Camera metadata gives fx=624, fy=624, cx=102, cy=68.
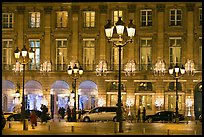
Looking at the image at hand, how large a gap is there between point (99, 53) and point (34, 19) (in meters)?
7.08

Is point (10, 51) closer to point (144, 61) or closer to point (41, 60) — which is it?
point (41, 60)

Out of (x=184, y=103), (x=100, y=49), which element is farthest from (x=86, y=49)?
(x=184, y=103)

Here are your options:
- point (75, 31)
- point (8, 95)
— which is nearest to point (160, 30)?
point (75, 31)

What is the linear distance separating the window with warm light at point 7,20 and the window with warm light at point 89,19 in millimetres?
6970

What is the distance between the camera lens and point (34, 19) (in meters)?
59.0

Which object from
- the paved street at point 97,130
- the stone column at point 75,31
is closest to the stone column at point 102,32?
the stone column at point 75,31

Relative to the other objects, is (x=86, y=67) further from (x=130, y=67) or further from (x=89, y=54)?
(x=130, y=67)

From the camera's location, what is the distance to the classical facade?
56812 millimetres

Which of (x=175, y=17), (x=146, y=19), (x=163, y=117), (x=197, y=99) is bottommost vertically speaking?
(x=163, y=117)

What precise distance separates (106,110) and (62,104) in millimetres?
11459

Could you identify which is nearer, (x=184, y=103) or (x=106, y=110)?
(x=106, y=110)

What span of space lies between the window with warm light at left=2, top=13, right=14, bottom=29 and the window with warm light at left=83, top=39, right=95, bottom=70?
729cm

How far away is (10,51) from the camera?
192ft

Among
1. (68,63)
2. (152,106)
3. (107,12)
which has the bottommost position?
(152,106)
